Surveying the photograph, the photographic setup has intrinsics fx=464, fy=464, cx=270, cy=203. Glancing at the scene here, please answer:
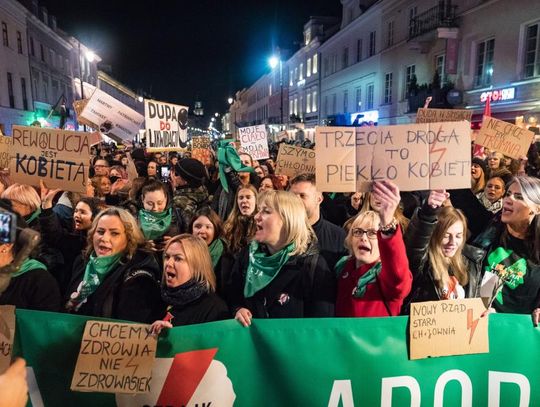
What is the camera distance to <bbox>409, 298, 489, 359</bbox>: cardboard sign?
2406 millimetres

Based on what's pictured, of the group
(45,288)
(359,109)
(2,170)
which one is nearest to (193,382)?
(45,288)

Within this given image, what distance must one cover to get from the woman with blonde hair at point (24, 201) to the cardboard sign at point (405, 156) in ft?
7.84

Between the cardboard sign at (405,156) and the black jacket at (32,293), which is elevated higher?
the cardboard sign at (405,156)

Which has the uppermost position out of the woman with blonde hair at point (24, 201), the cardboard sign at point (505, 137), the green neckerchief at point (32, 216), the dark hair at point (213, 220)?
the cardboard sign at point (505, 137)

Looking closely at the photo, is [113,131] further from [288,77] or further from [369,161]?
[288,77]

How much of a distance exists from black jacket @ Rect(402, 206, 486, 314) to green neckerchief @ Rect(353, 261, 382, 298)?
0.21 meters

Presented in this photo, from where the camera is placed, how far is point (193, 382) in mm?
2396

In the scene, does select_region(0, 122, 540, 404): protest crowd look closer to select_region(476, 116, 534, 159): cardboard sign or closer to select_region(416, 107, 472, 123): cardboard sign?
select_region(476, 116, 534, 159): cardboard sign

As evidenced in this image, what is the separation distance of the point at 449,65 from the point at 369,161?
19728 millimetres

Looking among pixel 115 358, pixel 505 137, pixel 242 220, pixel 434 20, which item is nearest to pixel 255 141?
pixel 505 137

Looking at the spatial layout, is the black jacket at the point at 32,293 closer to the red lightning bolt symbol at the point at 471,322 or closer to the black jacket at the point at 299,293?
the black jacket at the point at 299,293

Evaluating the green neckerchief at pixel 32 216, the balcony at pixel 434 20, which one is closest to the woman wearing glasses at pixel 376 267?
the green neckerchief at pixel 32 216

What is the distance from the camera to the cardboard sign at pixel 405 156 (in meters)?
2.67

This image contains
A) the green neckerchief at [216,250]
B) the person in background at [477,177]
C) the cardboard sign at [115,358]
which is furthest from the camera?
the person in background at [477,177]
